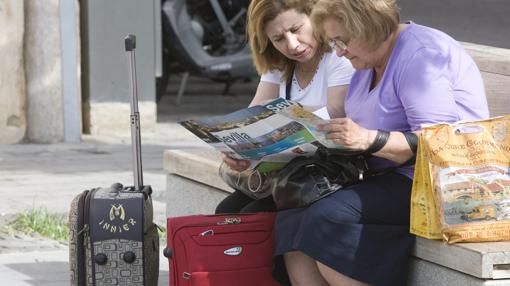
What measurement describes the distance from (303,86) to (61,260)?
164 cm

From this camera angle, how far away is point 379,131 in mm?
3646

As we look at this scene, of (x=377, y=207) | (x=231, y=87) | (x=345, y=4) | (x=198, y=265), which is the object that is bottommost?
(x=231, y=87)

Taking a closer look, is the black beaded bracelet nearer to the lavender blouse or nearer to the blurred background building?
the lavender blouse

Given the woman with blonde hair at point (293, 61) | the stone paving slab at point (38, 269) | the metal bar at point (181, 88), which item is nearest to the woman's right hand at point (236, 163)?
the woman with blonde hair at point (293, 61)

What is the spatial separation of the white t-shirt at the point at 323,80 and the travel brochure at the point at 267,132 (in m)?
0.43

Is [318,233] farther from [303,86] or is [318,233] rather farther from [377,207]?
[303,86]

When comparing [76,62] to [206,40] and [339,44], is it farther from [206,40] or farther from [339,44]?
[339,44]

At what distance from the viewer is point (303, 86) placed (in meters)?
4.45

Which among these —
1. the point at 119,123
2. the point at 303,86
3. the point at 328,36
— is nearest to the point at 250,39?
the point at 303,86

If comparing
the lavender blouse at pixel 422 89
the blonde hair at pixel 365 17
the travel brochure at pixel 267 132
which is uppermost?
the blonde hair at pixel 365 17

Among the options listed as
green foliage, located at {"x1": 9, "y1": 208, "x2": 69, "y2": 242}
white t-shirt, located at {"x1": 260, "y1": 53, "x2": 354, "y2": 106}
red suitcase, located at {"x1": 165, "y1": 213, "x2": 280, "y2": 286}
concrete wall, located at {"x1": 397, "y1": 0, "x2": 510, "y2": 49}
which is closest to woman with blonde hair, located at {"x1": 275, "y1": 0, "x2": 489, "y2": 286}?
red suitcase, located at {"x1": 165, "y1": 213, "x2": 280, "y2": 286}

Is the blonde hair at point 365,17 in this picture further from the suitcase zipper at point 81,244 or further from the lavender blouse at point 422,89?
the suitcase zipper at point 81,244

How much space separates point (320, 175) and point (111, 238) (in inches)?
32.5

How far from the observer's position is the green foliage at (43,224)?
6.01 meters
